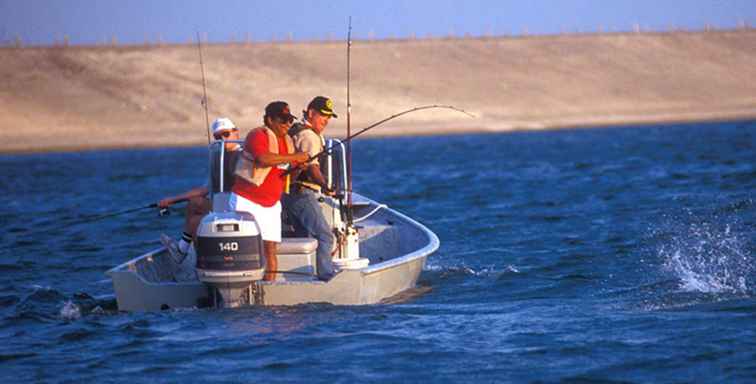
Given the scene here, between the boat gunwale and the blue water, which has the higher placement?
the boat gunwale

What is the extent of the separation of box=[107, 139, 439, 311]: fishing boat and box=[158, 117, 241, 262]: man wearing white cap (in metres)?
0.09

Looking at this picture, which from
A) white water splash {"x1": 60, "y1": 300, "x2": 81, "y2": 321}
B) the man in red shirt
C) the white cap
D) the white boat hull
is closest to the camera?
the man in red shirt

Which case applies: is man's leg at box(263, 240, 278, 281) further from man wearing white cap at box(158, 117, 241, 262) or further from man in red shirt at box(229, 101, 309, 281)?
man wearing white cap at box(158, 117, 241, 262)

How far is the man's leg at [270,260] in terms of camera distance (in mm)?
9930

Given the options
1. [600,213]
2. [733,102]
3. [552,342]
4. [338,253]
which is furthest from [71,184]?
[733,102]

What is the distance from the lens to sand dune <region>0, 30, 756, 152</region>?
231 ft

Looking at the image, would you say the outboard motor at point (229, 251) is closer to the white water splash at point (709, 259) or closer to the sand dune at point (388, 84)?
the white water splash at point (709, 259)

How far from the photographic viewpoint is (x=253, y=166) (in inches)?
383

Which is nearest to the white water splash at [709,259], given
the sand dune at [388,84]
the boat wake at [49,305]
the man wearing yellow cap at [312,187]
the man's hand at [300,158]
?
the man wearing yellow cap at [312,187]

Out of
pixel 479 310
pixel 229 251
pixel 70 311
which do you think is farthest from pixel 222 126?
pixel 479 310

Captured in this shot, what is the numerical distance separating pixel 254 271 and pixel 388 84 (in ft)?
247

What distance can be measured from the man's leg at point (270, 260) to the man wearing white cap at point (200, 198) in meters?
0.89

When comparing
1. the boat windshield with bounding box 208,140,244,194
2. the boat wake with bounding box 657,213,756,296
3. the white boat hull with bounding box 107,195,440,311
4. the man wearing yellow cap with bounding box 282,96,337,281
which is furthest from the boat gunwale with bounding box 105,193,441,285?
the boat wake with bounding box 657,213,756,296

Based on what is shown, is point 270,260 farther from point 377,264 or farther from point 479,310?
point 479,310
